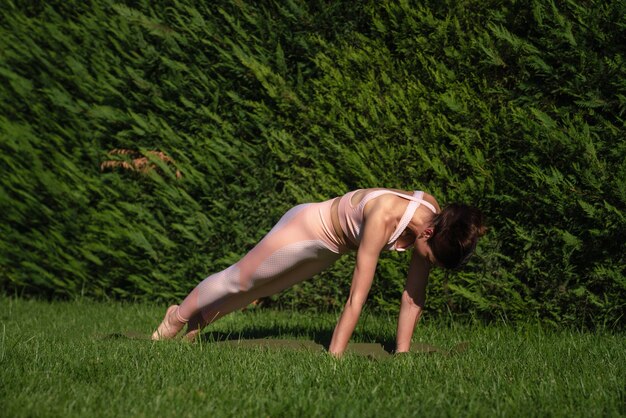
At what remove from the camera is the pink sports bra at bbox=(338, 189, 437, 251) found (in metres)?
4.90

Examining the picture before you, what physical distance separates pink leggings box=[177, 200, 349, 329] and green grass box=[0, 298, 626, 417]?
0.37 meters

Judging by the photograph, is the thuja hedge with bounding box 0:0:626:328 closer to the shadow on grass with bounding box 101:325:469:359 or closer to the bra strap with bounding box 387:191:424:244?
the shadow on grass with bounding box 101:325:469:359

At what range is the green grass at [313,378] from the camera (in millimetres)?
3607

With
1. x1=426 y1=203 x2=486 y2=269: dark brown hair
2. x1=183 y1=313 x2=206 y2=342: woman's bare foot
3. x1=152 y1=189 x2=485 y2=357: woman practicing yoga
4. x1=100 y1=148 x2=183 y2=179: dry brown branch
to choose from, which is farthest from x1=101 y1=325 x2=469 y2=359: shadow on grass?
x1=100 y1=148 x2=183 y2=179: dry brown branch

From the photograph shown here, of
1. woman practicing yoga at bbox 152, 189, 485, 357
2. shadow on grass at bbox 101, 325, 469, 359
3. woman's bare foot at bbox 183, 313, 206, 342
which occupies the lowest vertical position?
shadow on grass at bbox 101, 325, 469, 359

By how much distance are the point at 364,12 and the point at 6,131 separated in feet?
13.8

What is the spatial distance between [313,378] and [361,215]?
1155 millimetres

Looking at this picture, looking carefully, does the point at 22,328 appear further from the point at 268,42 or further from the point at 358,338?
the point at 268,42

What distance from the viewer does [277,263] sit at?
5312mm

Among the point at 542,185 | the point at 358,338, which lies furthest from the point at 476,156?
the point at 358,338

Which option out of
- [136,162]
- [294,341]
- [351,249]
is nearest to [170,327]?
[294,341]

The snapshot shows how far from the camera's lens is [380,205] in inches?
190

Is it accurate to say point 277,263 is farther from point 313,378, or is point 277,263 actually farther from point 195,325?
point 313,378

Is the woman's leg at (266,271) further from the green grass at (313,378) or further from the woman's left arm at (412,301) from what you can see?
the woman's left arm at (412,301)
